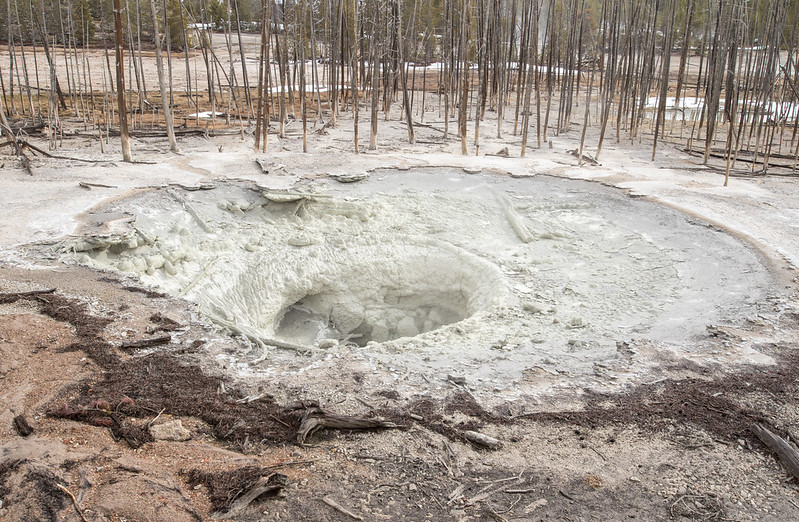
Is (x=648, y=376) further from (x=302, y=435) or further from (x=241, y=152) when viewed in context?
(x=241, y=152)

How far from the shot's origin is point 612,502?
3143mm

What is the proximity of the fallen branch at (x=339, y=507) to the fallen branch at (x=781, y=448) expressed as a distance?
2.46m

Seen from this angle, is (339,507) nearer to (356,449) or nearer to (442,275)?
(356,449)

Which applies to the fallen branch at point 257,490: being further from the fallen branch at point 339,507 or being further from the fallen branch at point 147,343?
the fallen branch at point 147,343

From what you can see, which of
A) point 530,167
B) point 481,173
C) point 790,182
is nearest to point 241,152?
point 481,173

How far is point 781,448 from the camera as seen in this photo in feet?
11.6

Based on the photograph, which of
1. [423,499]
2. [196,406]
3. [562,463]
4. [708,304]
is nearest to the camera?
[423,499]

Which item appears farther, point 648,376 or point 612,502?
point 648,376

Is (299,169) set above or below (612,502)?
above

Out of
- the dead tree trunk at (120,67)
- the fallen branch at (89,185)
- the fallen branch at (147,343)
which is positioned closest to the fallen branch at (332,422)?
the fallen branch at (147,343)

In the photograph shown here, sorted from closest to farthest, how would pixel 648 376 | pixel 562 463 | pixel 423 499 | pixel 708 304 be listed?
pixel 423 499 → pixel 562 463 → pixel 648 376 → pixel 708 304

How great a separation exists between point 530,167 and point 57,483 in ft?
30.8

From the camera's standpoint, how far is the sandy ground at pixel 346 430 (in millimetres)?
3010

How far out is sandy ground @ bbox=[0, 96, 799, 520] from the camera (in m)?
3.01
